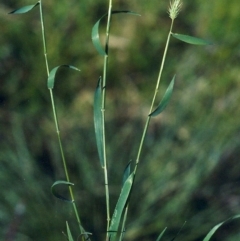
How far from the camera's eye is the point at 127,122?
213cm

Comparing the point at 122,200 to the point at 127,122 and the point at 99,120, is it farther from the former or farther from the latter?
the point at 127,122

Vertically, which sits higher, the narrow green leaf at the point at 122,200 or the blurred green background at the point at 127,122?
the blurred green background at the point at 127,122

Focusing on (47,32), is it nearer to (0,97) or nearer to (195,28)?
(0,97)

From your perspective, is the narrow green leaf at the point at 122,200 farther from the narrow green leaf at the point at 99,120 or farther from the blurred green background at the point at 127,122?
the blurred green background at the point at 127,122

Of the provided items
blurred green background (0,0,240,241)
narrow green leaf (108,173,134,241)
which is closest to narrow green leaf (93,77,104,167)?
narrow green leaf (108,173,134,241)

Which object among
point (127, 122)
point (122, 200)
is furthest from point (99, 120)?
point (127, 122)

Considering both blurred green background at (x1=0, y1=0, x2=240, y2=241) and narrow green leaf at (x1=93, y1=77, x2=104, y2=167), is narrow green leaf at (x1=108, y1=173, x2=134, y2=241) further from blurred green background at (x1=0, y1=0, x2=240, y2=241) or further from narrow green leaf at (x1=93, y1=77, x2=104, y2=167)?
blurred green background at (x1=0, y1=0, x2=240, y2=241)

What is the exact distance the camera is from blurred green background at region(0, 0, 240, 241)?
1734mm

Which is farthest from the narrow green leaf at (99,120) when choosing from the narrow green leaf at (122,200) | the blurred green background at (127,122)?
the blurred green background at (127,122)

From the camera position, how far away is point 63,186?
5.75 ft

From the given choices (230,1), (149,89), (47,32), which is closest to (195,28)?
(230,1)

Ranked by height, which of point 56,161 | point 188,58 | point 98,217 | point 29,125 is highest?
point 188,58

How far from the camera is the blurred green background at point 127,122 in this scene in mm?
1734

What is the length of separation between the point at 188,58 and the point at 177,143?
0.39m
